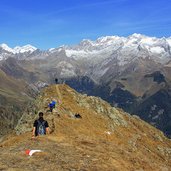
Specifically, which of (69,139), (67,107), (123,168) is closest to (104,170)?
(123,168)

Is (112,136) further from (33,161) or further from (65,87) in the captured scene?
(33,161)

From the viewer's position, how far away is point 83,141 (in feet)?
133

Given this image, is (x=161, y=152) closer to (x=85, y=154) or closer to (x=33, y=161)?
(x=85, y=154)

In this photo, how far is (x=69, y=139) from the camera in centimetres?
4178

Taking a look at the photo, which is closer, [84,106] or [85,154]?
[85,154]

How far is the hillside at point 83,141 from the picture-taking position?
29.9m

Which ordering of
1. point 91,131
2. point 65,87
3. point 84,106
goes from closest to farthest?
point 91,131, point 84,106, point 65,87

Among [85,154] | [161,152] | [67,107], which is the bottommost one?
[161,152]

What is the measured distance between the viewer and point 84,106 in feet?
253

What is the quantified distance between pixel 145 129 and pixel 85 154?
177 ft

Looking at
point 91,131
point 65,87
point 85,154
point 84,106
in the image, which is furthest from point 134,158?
point 65,87

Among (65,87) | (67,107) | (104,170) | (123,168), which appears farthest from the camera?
(65,87)

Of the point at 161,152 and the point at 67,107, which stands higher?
the point at 67,107

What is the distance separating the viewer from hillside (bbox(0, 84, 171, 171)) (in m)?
29.9
